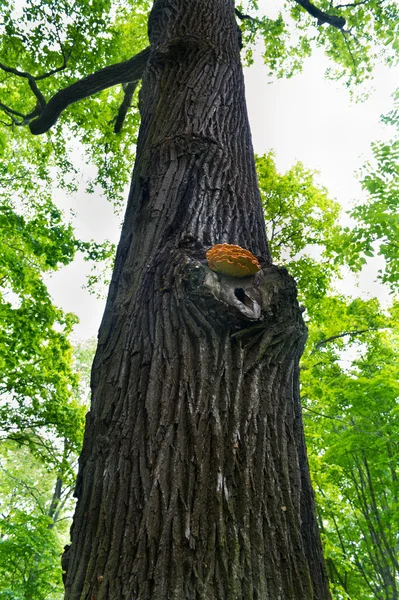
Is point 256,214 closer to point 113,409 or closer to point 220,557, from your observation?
point 113,409

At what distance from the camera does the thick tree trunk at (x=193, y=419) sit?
3.58 ft

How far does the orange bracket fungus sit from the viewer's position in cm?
159

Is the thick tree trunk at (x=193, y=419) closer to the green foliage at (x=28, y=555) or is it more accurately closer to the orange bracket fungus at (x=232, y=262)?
the orange bracket fungus at (x=232, y=262)

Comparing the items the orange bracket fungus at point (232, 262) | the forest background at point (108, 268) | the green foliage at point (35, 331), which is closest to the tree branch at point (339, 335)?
the forest background at point (108, 268)

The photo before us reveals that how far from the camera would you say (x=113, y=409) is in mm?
1521

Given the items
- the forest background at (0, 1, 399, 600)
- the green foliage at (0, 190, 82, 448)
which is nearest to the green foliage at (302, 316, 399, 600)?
the forest background at (0, 1, 399, 600)

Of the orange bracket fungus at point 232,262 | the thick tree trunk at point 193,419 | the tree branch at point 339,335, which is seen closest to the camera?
the thick tree trunk at point 193,419

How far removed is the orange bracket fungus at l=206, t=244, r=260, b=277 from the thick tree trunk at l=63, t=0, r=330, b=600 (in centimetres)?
4

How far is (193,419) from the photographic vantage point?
133 centimetres

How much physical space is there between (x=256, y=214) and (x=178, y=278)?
2.79 ft

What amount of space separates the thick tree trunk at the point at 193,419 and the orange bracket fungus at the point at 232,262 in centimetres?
4

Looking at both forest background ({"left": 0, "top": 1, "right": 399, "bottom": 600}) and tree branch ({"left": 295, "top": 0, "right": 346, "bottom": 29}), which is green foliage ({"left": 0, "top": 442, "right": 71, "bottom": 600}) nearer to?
forest background ({"left": 0, "top": 1, "right": 399, "bottom": 600})

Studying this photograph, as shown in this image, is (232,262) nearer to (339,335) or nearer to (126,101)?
(126,101)

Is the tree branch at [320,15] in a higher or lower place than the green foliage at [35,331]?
higher
